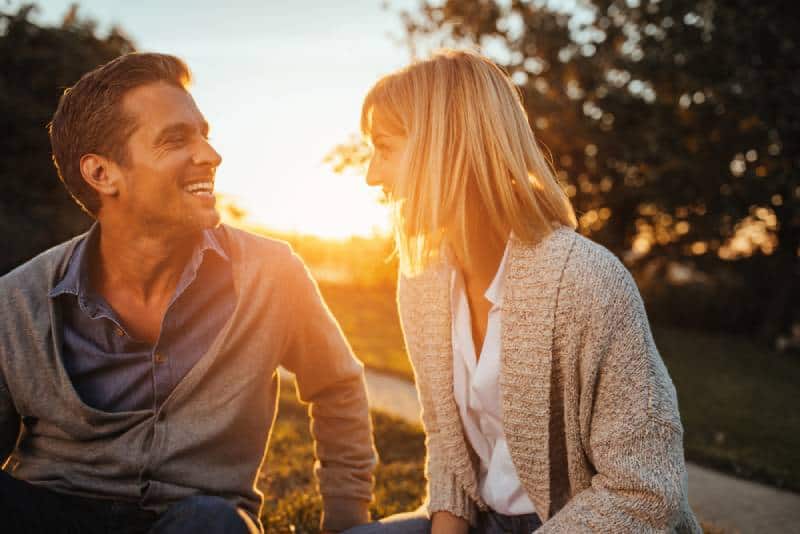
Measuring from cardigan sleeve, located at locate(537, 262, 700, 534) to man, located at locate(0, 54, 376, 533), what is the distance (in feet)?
3.32

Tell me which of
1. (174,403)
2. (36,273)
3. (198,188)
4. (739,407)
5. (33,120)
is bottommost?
(739,407)

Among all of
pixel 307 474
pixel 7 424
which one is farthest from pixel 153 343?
pixel 307 474

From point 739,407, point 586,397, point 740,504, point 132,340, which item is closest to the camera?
point 586,397

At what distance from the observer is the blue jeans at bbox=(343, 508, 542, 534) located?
2.29 meters

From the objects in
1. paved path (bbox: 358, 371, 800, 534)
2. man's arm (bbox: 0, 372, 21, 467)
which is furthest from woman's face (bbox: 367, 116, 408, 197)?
paved path (bbox: 358, 371, 800, 534)

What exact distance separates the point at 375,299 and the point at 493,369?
14.6 m

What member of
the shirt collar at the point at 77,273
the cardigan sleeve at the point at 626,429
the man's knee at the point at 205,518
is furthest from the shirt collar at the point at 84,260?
the cardigan sleeve at the point at 626,429

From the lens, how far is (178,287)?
243cm

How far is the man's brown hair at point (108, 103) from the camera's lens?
253 cm

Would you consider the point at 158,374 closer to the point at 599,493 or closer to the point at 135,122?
the point at 135,122

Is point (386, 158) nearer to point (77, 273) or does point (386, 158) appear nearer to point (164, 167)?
point (164, 167)

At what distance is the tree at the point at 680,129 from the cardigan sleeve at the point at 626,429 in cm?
1081

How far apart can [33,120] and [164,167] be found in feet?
39.2

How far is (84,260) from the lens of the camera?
8.18 ft
